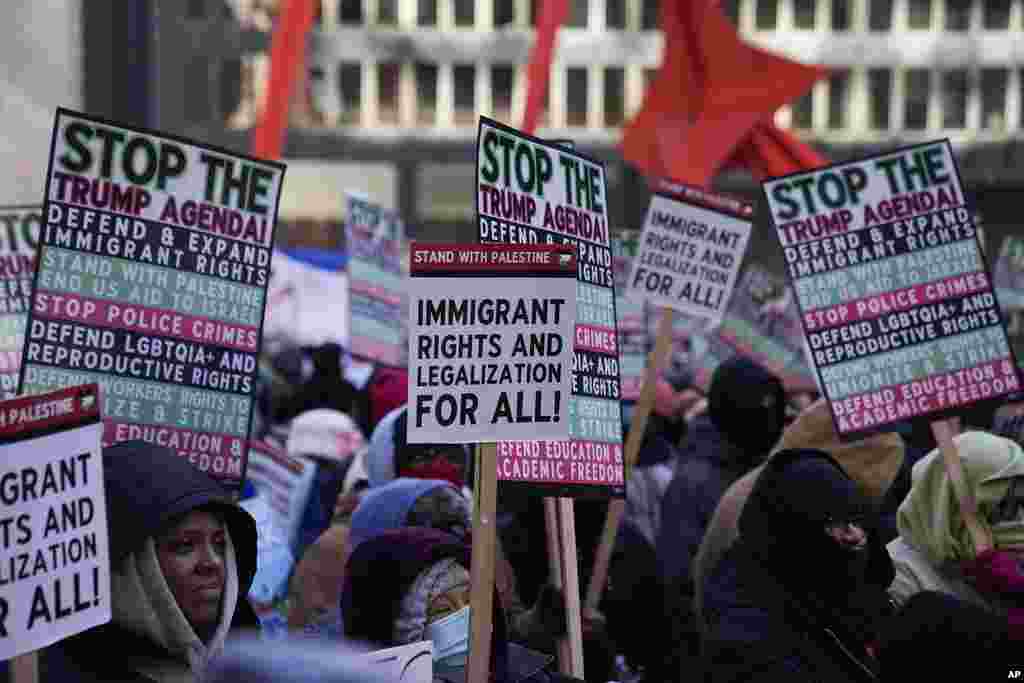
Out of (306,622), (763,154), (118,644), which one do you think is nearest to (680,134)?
(763,154)

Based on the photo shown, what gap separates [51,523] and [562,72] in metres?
52.4

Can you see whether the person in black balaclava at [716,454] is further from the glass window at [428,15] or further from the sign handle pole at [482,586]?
the glass window at [428,15]

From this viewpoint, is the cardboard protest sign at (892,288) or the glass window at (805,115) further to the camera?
the glass window at (805,115)

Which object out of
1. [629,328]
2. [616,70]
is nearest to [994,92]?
[616,70]

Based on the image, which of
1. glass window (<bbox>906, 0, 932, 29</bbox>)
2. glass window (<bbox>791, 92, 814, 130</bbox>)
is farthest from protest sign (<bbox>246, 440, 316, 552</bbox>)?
glass window (<bbox>906, 0, 932, 29</bbox>)

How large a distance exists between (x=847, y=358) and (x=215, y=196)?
2.25 metres

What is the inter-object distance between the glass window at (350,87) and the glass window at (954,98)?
57.5 ft

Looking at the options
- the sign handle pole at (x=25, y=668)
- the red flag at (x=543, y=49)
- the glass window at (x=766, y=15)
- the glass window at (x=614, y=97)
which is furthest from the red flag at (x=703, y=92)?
the glass window at (x=766, y=15)

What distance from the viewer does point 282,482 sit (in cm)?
795

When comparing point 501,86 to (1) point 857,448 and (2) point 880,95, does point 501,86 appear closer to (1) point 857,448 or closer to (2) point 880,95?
(2) point 880,95

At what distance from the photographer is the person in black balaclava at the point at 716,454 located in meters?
7.21

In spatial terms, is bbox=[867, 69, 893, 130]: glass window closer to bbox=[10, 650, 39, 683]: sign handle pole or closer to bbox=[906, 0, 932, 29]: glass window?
bbox=[906, 0, 932, 29]: glass window

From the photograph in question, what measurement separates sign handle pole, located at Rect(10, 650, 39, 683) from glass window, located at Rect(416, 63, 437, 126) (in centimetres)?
5179

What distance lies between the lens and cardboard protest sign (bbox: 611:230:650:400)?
8977 mm
